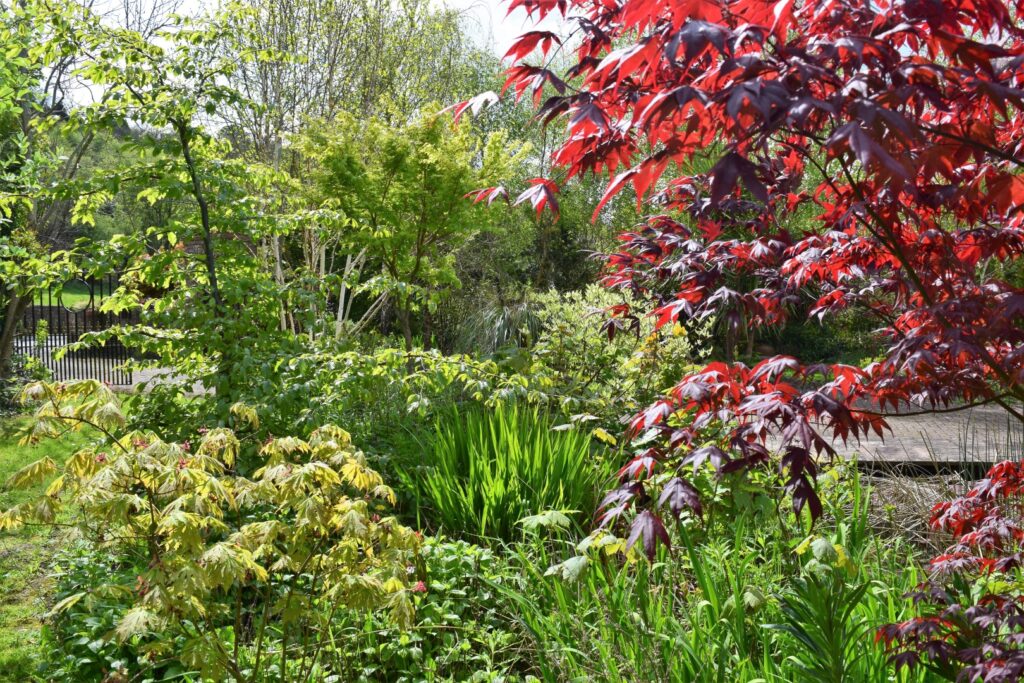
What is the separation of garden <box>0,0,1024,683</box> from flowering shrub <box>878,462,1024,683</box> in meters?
0.02

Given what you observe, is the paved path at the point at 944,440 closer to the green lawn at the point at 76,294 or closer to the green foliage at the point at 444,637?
the green foliage at the point at 444,637

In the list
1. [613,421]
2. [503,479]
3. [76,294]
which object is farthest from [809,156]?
[76,294]

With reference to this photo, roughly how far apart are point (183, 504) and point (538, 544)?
1.66m

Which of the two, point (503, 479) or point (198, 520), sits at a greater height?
point (198, 520)

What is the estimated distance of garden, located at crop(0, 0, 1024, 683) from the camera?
1.65 metres

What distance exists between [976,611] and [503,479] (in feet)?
7.53

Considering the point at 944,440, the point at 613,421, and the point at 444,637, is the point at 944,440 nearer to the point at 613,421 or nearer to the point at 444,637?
the point at 613,421

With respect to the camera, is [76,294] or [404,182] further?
[76,294]

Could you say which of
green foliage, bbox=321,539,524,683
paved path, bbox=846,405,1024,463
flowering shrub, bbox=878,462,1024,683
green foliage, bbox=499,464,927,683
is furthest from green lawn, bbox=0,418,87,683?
paved path, bbox=846,405,1024,463

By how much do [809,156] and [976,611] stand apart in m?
1.35

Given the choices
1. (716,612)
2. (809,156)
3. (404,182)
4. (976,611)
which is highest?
(404,182)

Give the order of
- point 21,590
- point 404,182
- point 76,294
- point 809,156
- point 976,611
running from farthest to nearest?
point 76,294, point 404,182, point 21,590, point 976,611, point 809,156

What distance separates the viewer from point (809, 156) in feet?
6.34

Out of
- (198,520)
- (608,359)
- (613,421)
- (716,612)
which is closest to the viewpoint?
(198,520)
